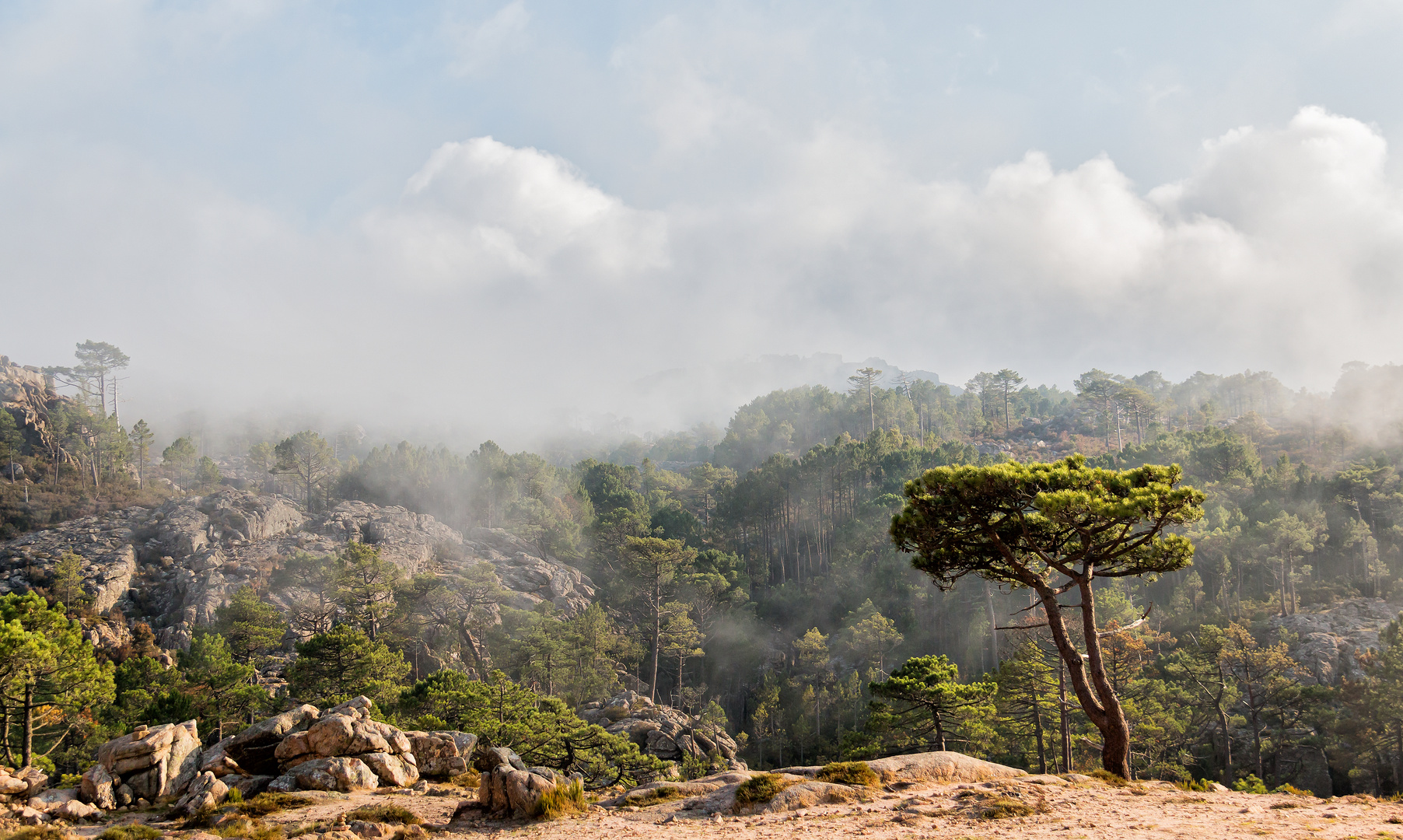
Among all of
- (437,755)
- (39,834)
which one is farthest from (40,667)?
(39,834)

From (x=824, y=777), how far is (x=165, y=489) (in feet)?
364

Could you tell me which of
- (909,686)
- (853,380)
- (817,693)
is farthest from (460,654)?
(853,380)

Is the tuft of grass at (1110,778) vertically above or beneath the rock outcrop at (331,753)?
above

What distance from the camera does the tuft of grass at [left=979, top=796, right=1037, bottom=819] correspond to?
12.9 metres

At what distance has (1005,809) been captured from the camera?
13.1 m

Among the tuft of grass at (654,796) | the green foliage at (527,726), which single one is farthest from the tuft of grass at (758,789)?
the green foliage at (527,726)

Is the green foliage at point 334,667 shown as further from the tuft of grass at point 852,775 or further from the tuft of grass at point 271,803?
the tuft of grass at point 852,775

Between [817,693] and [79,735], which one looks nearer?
[79,735]

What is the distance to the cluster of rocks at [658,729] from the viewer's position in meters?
45.7

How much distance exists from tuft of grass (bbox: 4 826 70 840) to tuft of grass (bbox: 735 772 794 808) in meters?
14.1

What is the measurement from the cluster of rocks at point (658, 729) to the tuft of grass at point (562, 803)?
29.0m

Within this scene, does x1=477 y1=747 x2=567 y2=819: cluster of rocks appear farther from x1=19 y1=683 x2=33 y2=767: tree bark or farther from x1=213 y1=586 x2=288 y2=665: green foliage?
x1=213 y1=586 x2=288 y2=665: green foliage

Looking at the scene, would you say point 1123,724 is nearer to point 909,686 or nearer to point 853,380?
point 909,686

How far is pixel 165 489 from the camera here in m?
95.6
